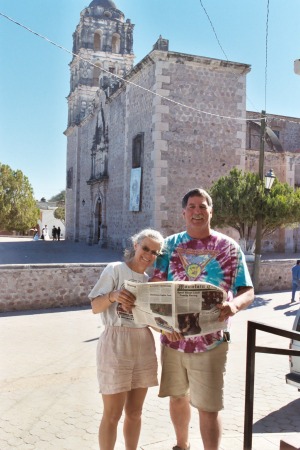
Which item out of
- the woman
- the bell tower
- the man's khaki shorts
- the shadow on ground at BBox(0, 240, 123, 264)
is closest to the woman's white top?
the woman

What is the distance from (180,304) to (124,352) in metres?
0.71

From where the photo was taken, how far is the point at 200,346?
280 cm

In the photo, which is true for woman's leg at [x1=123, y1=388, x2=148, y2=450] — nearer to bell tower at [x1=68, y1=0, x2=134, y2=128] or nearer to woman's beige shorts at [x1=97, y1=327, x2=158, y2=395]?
woman's beige shorts at [x1=97, y1=327, x2=158, y2=395]

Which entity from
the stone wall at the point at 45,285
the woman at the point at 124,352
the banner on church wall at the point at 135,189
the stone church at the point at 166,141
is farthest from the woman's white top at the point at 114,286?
the banner on church wall at the point at 135,189

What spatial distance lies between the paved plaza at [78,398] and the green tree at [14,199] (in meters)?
27.3

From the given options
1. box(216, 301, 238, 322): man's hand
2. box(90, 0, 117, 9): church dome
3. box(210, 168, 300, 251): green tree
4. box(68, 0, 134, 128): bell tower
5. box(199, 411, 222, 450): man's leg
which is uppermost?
box(90, 0, 117, 9): church dome

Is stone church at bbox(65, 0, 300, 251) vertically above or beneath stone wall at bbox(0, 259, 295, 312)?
above

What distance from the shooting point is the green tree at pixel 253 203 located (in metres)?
13.1

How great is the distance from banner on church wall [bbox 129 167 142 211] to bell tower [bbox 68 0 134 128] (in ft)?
46.2

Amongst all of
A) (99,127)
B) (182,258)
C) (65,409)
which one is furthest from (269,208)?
(99,127)

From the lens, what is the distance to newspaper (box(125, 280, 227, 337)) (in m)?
2.40

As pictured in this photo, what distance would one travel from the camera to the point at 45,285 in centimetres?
1056

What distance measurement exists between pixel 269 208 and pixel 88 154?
20.1 meters

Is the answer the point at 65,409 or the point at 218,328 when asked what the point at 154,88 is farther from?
the point at 218,328
